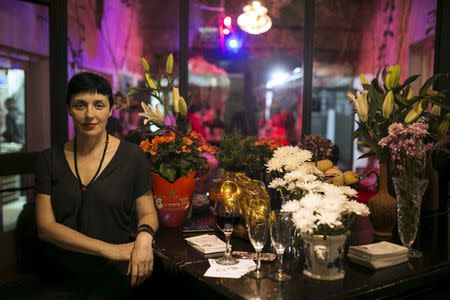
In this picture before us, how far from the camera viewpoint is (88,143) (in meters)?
2.01

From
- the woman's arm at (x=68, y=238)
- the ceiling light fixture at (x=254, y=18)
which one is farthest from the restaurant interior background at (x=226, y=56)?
the woman's arm at (x=68, y=238)

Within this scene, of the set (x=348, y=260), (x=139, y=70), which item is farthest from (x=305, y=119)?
(x=348, y=260)

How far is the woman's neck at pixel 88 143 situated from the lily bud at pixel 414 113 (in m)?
1.27

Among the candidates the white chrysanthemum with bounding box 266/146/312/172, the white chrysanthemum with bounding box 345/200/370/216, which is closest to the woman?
the white chrysanthemum with bounding box 266/146/312/172

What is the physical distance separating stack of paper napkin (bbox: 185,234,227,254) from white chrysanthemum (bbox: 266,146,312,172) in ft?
1.11

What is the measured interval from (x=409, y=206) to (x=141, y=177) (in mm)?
1072

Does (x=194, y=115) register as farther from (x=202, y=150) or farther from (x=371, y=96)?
(x=371, y=96)

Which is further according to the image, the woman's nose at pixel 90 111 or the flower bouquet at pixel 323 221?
the woman's nose at pixel 90 111

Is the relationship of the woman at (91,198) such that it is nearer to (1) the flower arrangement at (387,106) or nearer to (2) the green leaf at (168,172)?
(2) the green leaf at (168,172)

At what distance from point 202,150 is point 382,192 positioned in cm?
82

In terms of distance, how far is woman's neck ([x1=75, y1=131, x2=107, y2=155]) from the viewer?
200 cm

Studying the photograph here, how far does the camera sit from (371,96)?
195cm

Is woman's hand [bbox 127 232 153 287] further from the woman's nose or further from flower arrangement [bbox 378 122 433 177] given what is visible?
flower arrangement [bbox 378 122 433 177]

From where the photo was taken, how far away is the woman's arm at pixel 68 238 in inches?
70.1
